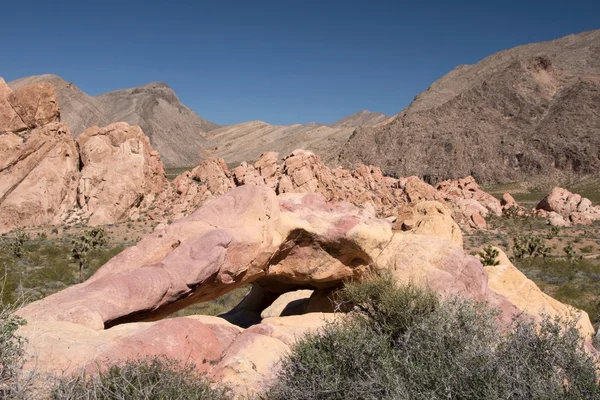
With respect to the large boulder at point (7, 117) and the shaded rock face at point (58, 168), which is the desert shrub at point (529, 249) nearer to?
the shaded rock face at point (58, 168)

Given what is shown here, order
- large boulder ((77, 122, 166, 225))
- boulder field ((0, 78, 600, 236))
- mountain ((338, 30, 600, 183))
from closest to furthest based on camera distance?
1. boulder field ((0, 78, 600, 236))
2. large boulder ((77, 122, 166, 225))
3. mountain ((338, 30, 600, 183))

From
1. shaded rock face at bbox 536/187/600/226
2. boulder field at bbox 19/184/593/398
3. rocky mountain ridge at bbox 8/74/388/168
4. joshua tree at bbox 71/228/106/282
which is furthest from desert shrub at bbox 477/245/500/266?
rocky mountain ridge at bbox 8/74/388/168

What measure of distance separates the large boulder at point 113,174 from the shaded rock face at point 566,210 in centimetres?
4520

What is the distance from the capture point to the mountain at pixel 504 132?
8719 centimetres

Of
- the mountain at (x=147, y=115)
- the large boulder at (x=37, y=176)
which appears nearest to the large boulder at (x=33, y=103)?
the large boulder at (x=37, y=176)

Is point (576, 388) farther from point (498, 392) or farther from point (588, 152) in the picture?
point (588, 152)

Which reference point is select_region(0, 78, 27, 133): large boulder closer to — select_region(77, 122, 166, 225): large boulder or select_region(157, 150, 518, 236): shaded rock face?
select_region(77, 122, 166, 225): large boulder

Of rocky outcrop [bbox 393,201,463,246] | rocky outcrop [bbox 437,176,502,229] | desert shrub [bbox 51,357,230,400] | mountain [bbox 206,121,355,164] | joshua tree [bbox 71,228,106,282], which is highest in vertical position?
mountain [bbox 206,121,355,164]

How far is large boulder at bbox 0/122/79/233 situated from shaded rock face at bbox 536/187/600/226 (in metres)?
51.4

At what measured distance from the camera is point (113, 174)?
45.1 m

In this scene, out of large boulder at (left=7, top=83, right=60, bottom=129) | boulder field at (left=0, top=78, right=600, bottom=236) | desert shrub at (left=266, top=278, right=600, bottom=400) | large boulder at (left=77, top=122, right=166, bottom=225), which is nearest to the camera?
desert shrub at (left=266, top=278, right=600, bottom=400)

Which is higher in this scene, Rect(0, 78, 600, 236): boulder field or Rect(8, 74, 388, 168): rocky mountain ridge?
Rect(8, 74, 388, 168): rocky mountain ridge

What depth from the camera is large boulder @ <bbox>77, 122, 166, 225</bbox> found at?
44.1m

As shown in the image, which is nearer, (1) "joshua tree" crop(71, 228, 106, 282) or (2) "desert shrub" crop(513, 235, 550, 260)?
(1) "joshua tree" crop(71, 228, 106, 282)
